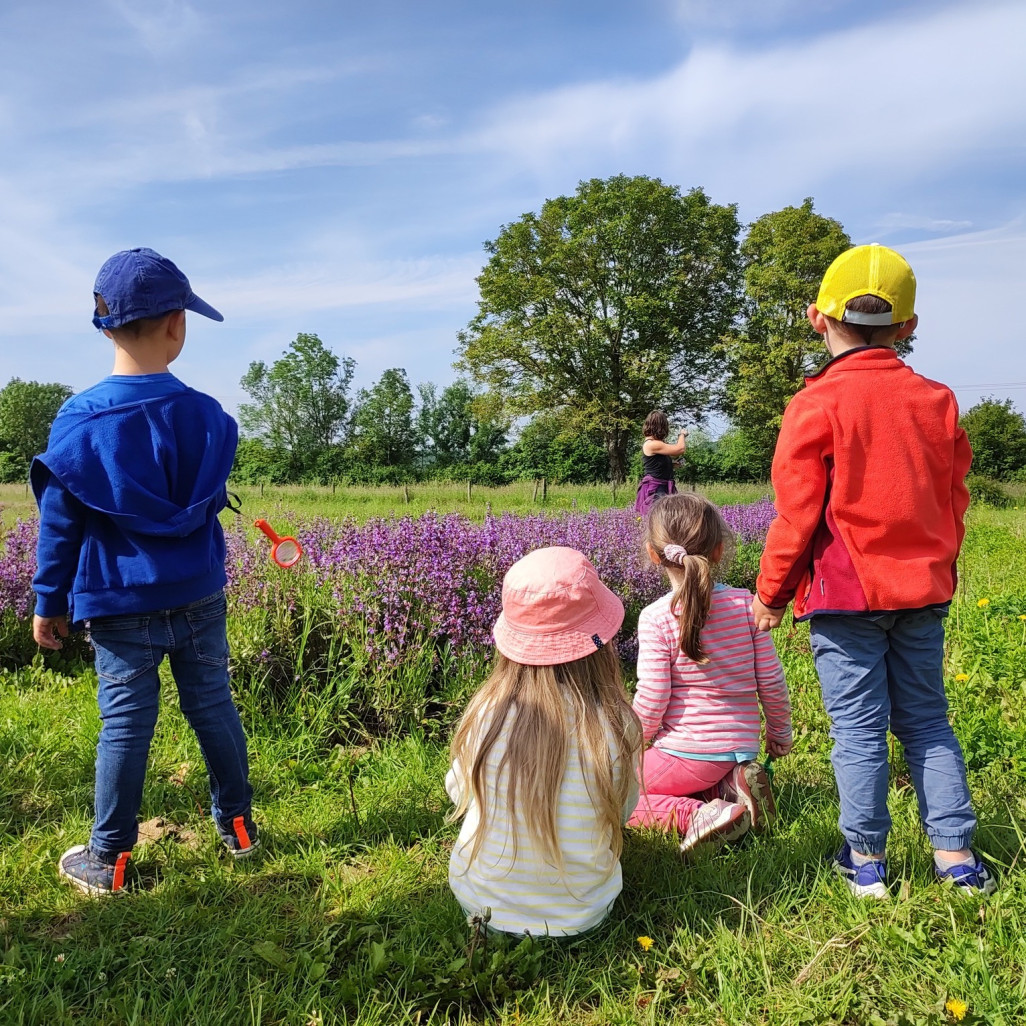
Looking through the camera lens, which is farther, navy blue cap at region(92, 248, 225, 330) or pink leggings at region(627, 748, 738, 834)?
pink leggings at region(627, 748, 738, 834)

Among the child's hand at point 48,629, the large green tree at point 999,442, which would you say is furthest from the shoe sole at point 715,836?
the large green tree at point 999,442

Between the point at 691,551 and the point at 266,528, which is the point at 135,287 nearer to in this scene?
the point at 266,528

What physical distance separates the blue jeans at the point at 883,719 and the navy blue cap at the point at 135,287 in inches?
87.7

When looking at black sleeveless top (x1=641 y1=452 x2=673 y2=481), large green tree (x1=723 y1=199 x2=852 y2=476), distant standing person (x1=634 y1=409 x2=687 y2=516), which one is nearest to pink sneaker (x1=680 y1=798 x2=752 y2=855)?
distant standing person (x1=634 y1=409 x2=687 y2=516)

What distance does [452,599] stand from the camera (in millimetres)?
3857

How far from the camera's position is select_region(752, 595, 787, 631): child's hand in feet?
7.88

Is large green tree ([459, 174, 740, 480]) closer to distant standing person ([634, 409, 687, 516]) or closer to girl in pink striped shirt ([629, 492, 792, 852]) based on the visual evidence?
distant standing person ([634, 409, 687, 516])

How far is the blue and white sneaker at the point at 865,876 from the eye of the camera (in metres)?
2.17

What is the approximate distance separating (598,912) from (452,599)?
6.56 ft

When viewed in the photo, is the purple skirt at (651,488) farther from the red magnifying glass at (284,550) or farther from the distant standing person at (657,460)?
the red magnifying glass at (284,550)

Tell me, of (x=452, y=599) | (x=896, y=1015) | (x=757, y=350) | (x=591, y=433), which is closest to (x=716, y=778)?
(x=896, y=1015)

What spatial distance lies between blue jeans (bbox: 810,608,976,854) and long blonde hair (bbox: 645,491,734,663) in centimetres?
43

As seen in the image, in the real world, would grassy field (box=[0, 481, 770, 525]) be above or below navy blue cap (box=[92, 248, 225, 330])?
below

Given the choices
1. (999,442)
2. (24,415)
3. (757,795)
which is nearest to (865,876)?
(757,795)
